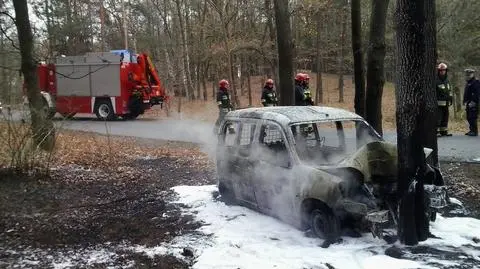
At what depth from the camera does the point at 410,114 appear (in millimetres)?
5535

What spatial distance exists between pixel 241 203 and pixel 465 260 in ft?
10.8

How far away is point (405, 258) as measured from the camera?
5020mm

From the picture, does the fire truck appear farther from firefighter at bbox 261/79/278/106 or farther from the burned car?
the burned car

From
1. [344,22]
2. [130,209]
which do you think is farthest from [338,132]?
[344,22]

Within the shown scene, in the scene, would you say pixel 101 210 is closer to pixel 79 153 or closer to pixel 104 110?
pixel 79 153

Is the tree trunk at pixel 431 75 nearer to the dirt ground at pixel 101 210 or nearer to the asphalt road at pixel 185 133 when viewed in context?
the dirt ground at pixel 101 210

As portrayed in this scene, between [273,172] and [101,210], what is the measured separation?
298 cm

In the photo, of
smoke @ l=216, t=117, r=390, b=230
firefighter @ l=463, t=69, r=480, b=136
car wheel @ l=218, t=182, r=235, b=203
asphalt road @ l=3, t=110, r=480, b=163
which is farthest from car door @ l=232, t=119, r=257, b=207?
firefighter @ l=463, t=69, r=480, b=136

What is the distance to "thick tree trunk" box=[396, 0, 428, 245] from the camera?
5359mm

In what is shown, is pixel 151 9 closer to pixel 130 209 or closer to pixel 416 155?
pixel 130 209

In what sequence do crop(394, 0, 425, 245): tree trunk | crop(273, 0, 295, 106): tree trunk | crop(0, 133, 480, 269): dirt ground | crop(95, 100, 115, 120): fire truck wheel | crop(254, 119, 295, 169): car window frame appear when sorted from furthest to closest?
crop(95, 100, 115, 120): fire truck wheel → crop(273, 0, 295, 106): tree trunk → crop(254, 119, 295, 169): car window frame → crop(0, 133, 480, 269): dirt ground → crop(394, 0, 425, 245): tree trunk

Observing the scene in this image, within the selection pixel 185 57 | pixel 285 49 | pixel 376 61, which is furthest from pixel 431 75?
pixel 185 57

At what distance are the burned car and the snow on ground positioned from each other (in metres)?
0.19

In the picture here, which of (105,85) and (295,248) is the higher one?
(105,85)
